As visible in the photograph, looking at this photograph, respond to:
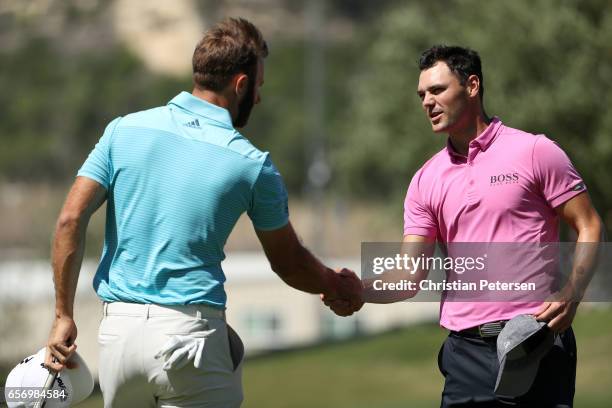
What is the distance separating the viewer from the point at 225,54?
5.88 metres

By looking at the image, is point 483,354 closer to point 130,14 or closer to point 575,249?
point 575,249

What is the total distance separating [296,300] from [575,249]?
51057 millimetres

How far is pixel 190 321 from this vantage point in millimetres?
5727

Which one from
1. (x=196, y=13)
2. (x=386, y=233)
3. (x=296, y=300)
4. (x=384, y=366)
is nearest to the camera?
(x=386, y=233)

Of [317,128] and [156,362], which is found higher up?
[156,362]

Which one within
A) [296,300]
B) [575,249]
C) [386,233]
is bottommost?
[296,300]

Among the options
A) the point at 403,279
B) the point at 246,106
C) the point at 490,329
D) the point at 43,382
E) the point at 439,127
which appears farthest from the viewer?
the point at 403,279

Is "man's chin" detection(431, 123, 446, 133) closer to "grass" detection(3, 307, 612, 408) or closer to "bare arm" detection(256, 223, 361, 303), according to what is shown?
"bare arm" detection(256, 223, 361, 303)

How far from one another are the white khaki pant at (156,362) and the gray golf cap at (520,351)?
1.28m

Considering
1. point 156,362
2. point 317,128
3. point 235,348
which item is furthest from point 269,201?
point 317,128

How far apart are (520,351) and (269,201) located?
1.34 m

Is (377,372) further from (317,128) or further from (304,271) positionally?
(304,271)

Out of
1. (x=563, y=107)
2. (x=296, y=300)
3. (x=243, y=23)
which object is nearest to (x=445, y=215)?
(x=243, y=23)

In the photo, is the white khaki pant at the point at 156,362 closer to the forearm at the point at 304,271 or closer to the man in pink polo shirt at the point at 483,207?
the forearm at the point at 304,271
